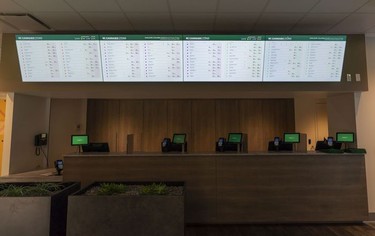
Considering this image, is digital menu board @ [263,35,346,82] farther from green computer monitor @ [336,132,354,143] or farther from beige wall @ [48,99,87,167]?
beige wall @ [48,99,87,167]

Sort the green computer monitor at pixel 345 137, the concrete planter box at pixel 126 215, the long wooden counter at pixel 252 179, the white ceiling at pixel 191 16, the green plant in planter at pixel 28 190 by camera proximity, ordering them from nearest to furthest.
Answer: the concrete planter box at pixel 126 215 → the green plant in planter at pixel 28 190 → the white ceiling at pixel 191 16 → the long wooden counter at pixel 252 179 → the green computer monitor at pixel 345 137

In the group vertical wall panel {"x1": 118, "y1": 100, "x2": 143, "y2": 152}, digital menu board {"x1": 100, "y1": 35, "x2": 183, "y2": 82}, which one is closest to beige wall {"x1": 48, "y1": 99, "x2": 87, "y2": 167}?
vertical wall panel {"x1": 118, "y1": 100, "x2": 143, "y2": 152}

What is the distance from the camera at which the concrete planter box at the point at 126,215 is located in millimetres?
2182

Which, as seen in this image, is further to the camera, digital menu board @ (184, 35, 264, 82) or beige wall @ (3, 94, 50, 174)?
beige wall @ (3, 94, 50, 174)

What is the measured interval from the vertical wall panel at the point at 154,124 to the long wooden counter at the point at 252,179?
2388mm

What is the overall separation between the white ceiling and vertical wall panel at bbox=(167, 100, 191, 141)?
2.46m

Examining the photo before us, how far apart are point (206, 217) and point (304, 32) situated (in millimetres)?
3101

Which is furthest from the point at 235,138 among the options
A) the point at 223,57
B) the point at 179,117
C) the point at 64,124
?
the point at 64,124

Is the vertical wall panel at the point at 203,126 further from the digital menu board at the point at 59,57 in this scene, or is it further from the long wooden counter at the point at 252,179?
the digital menu board at the point at 59,57

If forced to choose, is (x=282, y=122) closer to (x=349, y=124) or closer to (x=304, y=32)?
(x=349, y=124)

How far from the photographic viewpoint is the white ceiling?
2.82m

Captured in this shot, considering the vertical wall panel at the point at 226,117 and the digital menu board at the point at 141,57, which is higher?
the digital menu board at the point at 141,57

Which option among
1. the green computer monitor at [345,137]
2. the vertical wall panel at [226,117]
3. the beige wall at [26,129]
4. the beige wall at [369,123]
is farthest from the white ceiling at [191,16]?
the vertical wall panel at [226,117]

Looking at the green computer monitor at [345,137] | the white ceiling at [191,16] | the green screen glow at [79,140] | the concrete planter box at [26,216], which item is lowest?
the concrete planter box at [26,216]
